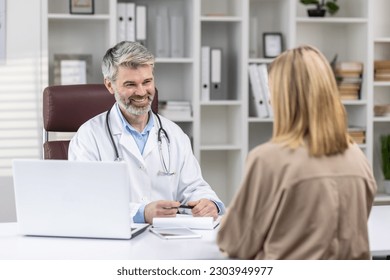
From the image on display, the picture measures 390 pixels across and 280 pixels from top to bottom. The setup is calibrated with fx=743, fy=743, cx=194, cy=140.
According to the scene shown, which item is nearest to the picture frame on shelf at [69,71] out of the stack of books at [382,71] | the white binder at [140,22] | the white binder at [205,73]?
the white binder at [140,22]

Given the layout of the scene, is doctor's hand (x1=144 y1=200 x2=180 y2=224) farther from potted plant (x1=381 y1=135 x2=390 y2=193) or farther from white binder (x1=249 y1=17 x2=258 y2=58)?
potted plant (x1=381 y1=135 x2=390 y2=193)

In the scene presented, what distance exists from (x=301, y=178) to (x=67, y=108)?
1585 millimetres

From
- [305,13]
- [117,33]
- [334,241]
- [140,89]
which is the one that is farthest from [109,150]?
[305,13]

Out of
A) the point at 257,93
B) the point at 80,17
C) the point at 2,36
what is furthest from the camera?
the point at 257,93

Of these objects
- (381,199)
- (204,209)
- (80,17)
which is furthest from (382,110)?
(204,209)

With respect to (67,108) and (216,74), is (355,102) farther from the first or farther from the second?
(67,108)

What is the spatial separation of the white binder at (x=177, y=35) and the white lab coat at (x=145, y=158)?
1.56 metres

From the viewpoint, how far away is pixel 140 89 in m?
2.99

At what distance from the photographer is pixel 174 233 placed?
7.82ft

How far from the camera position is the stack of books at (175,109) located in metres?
4.56

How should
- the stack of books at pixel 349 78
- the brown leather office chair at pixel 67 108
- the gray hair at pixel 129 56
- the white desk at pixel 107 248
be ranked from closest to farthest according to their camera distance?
1. the white desk at pixel 107 248
2. the gray hair at pixel 129 56
3. the brown leather office chair at pixel 67 108
4. the stack of books at pixel 349 78

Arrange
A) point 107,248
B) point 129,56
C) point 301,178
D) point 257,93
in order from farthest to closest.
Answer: point 257,93
point 129,56
point 107,248
point 301,178

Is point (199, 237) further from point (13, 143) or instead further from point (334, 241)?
point (13, 143)

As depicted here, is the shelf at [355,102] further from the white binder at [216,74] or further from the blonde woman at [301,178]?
the blonde woman at [301,178]
